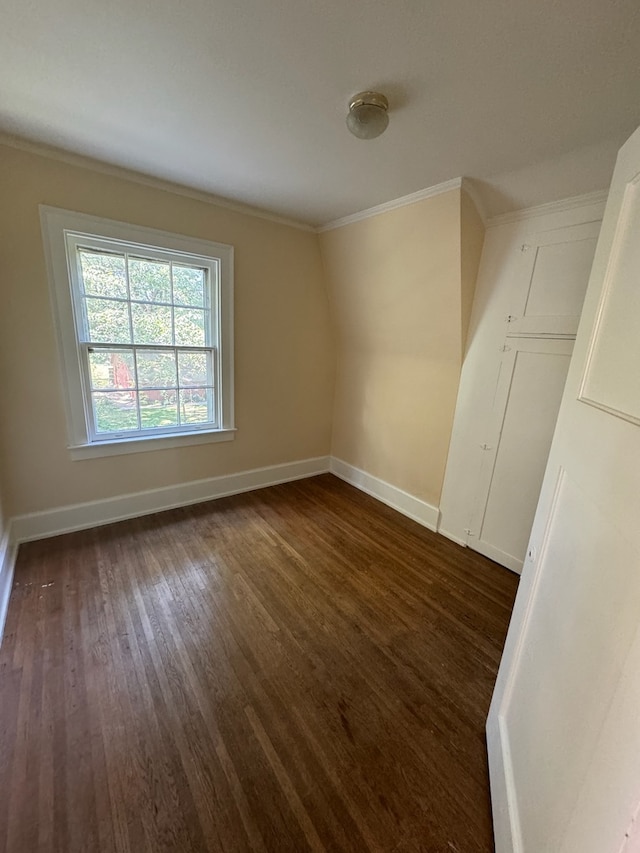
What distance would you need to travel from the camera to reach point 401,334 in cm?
293

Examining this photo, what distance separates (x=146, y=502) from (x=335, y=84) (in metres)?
2.85

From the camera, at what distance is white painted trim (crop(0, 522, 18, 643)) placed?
1.77 m

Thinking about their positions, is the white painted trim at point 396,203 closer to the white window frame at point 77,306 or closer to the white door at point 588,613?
the white window frame at point 77,306

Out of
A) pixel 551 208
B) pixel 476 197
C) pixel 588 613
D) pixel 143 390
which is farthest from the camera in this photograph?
pixel 143 390

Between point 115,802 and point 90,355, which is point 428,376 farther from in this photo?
point 115,802

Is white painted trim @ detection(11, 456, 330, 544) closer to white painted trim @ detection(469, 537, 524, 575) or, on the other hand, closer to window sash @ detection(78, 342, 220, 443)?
window sash @ detection(78, 342, 220, 443)

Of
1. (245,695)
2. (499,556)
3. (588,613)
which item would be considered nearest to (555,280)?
(499,556)

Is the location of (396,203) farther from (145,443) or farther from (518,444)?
(145,443)

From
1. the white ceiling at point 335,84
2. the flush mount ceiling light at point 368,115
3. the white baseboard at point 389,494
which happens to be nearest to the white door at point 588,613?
the white ceiling at point 335,84

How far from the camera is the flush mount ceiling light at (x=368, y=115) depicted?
4.44 feet

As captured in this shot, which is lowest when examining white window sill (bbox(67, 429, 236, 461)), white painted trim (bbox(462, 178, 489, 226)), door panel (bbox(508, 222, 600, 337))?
white window sill (bbox(67, 429, 236, 461))

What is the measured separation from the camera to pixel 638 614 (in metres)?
0.59

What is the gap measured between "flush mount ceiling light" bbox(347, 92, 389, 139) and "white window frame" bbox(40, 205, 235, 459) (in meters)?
1.55

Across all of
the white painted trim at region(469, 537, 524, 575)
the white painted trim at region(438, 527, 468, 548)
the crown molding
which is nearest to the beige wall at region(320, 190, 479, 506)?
the white painted trim at region(438, 527, 468, 548)
